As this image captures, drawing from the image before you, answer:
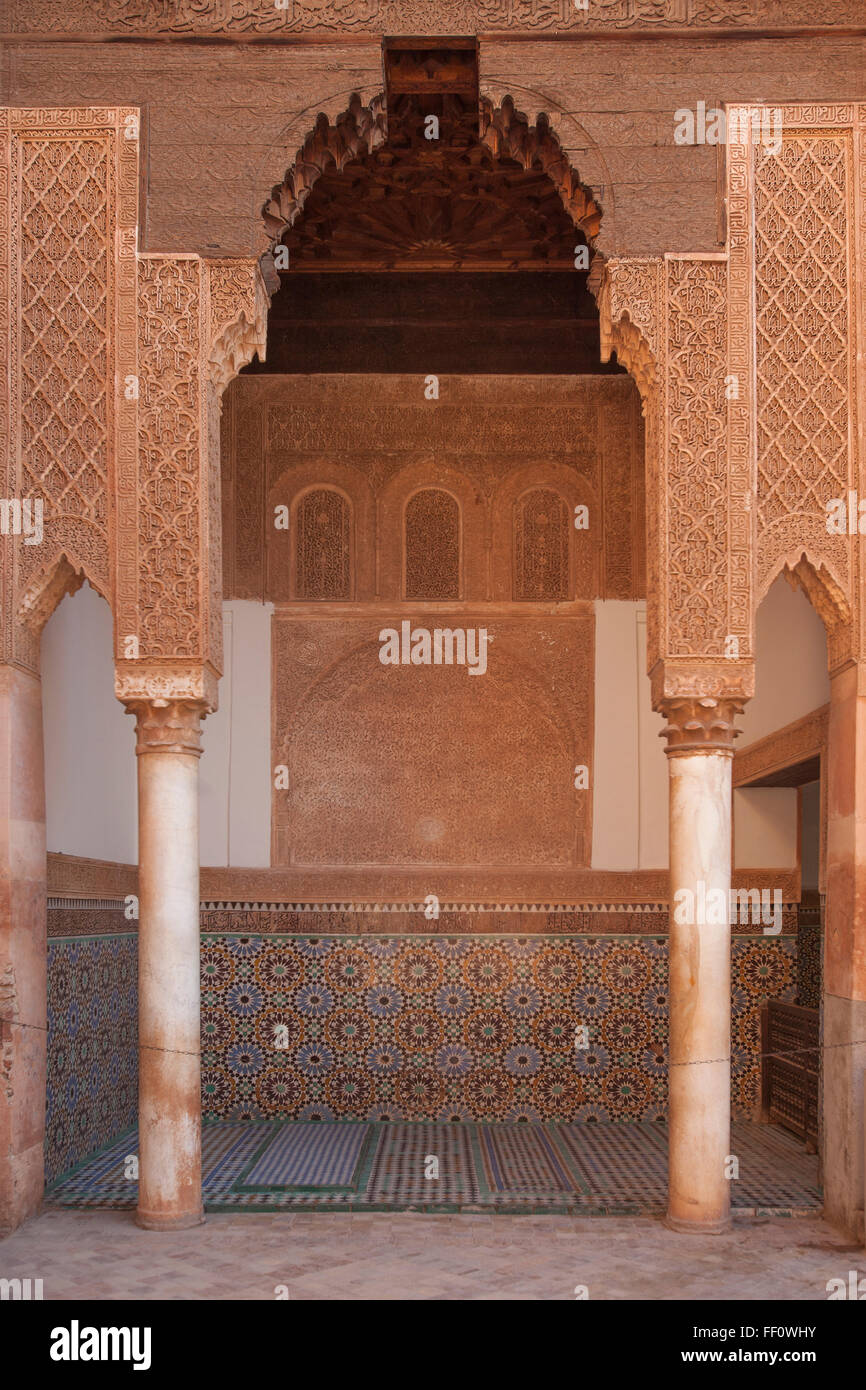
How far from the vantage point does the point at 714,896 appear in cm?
605

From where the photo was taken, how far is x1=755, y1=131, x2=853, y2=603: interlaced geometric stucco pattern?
6.13 m

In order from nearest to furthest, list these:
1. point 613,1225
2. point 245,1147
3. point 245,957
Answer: point 613,1225, point 245,1147, point 245,957

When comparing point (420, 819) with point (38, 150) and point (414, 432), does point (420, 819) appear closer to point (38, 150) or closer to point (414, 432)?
point (414, 432)

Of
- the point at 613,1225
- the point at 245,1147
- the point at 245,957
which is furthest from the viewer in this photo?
the point at 245,957

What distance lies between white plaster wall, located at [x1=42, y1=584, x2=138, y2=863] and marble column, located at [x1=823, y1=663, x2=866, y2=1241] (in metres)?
3.66

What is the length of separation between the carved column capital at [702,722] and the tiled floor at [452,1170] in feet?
6.78

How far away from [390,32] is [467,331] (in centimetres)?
297

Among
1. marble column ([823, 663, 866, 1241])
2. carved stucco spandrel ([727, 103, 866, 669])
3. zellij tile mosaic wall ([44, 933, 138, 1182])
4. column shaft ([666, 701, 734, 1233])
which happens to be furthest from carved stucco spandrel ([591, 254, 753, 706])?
zellij tile mosaic wall ([44, 933, 138, 1182])

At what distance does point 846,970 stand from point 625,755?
121 inches

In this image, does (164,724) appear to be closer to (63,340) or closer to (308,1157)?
(63,340)

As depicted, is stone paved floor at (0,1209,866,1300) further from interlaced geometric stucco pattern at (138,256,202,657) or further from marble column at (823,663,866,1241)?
interlaced geometric stucco pattern at (138,256,202,657)

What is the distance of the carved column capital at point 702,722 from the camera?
607 centimetres

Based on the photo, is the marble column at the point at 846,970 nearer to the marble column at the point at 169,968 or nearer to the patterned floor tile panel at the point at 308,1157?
the patterned floor tile panel at the point at 308,1157

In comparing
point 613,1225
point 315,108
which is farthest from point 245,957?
point 315,108
